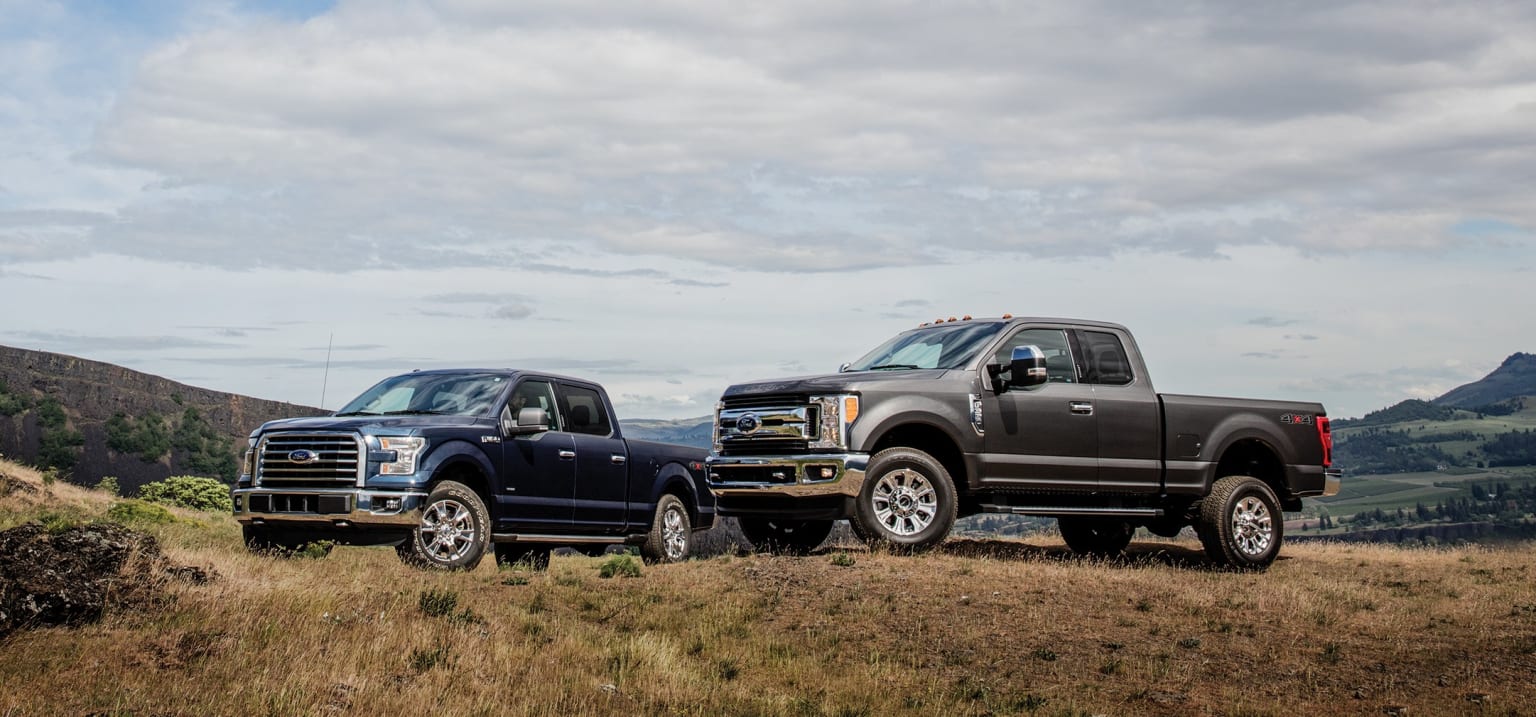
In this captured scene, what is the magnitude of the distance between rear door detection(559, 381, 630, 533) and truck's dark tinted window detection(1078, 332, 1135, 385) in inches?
223

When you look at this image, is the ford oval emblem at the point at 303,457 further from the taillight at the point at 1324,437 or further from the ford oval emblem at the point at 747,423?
the taillight at the point at 1324,437

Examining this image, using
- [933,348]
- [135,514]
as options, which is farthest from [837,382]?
[135,514]

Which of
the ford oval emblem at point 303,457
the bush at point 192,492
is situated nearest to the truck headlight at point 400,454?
the ford oval emblem at point 303,457

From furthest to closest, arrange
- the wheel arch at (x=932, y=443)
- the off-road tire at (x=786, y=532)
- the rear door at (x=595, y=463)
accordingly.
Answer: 1. the off-road tire at (x=786, y=532)
2. the rear door at (x=595, y=463)
3. the wheel arch at (x=932, y=443)

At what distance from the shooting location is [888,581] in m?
13.2

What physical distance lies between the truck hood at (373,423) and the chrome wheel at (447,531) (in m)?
0.83

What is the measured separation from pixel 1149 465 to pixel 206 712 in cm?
1084

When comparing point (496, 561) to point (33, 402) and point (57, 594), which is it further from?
point (33, 402)

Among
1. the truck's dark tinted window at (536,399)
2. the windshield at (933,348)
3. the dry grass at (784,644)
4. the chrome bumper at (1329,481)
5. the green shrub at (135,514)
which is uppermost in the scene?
the windshield at (933,348)

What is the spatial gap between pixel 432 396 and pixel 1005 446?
640 cm

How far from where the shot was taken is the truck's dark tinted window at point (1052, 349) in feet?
50.2

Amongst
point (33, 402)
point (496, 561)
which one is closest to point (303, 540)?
point (496, 561)

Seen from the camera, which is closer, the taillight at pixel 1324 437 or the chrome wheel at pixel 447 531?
the chrome wheel at pixel 447 531

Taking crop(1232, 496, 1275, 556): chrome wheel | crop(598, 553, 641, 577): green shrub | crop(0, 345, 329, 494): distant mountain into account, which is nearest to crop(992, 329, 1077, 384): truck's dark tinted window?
crop(1232, 496, 1275, 556): chrome wheel
